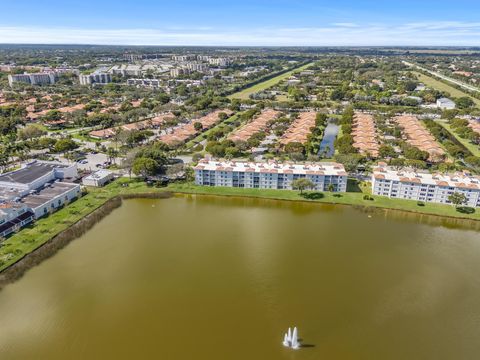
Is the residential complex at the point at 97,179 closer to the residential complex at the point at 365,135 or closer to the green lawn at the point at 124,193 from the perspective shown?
the green lawn at the point at 124,193

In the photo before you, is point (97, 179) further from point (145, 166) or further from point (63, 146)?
point (63, 146)

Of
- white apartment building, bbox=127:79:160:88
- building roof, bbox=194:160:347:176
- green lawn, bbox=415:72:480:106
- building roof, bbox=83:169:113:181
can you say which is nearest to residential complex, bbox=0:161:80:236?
building roof, bbox=83:169:113:181

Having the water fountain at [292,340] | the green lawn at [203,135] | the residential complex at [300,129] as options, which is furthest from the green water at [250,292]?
the residential complex at [300,129]

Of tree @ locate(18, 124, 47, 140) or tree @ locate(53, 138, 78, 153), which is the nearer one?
tree @ locate(53, 138, 78, 153)

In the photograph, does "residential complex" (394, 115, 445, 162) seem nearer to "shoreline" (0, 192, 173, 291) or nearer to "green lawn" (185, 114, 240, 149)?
"green lawn" (185, 114, 240, 149)

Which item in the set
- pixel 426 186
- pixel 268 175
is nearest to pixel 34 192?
pixel 268 175

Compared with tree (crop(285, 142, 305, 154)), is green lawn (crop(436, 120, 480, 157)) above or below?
below

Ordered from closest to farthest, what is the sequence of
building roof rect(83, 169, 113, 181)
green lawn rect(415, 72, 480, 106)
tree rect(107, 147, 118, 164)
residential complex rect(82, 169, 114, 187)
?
residential complex rect(82, 169, 114, 187) < building roof rect(83, 169, 113, 181) < tree rect(107, 147, 118, 164) < green lawn rect(415, 72, 480, 106)
